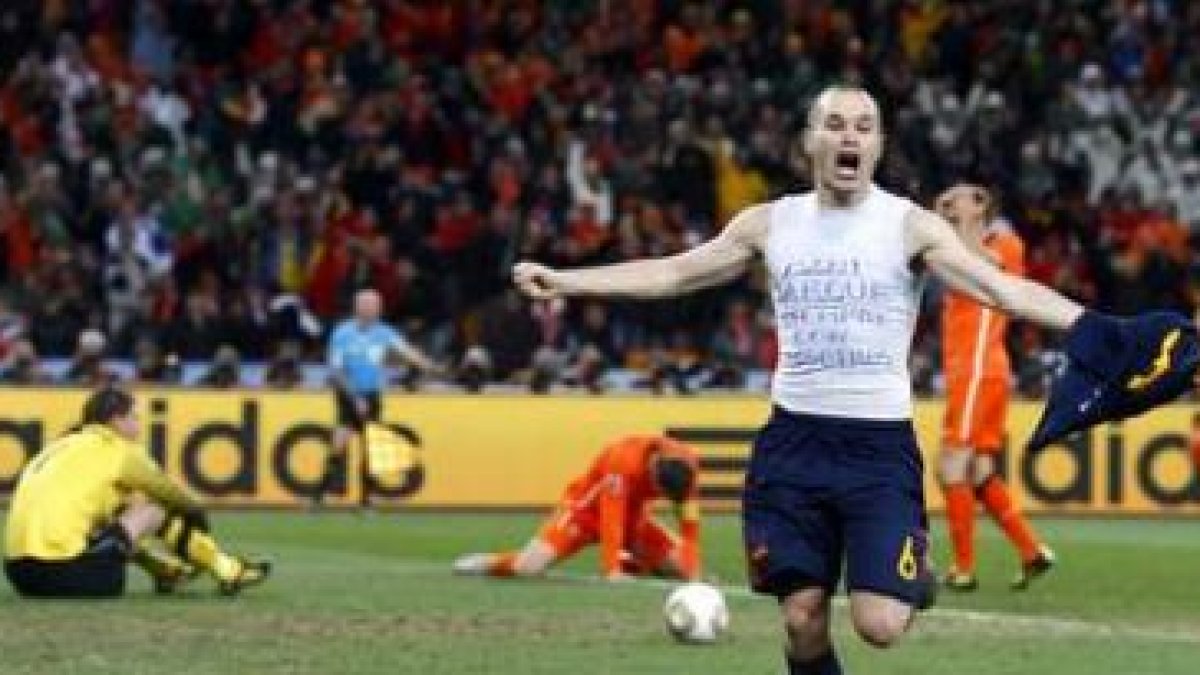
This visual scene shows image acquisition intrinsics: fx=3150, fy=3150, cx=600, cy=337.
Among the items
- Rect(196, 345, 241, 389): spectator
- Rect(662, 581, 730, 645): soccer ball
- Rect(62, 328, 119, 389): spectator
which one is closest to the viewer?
Rect(662, 581, 730, 645): soccer ball

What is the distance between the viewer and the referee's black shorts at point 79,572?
17.1m

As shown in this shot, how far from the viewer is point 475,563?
19875mm

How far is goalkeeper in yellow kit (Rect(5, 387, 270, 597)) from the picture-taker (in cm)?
1703

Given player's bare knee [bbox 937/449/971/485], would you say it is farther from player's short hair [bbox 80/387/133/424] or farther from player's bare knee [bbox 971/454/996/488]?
player's short hair [bbox 80/387/133/424]

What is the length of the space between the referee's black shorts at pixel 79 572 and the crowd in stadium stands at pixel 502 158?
11110 millimetres

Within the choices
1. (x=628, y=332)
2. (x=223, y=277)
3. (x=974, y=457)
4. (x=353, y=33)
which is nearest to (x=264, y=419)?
(x=223, y=277)

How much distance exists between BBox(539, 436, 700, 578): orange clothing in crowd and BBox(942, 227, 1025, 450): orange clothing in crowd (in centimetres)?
162

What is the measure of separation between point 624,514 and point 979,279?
8.47 metres

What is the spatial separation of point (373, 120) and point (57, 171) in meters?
3.59

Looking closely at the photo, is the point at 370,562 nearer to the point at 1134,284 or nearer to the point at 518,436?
the point at 518,436

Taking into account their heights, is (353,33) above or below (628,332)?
above

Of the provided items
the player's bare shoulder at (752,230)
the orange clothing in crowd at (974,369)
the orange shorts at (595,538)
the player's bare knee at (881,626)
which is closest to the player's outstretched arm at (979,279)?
the player's bare shoulder at (752,230)

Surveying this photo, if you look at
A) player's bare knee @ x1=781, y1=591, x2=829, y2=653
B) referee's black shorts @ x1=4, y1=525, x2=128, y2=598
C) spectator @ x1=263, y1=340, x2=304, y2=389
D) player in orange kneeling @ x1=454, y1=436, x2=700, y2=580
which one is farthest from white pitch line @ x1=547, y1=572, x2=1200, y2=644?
spectator @ x1=263, y1=340, x2=304, y2=389

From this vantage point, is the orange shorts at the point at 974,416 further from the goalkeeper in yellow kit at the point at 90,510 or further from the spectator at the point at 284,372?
the spectator at the point at 284,372
